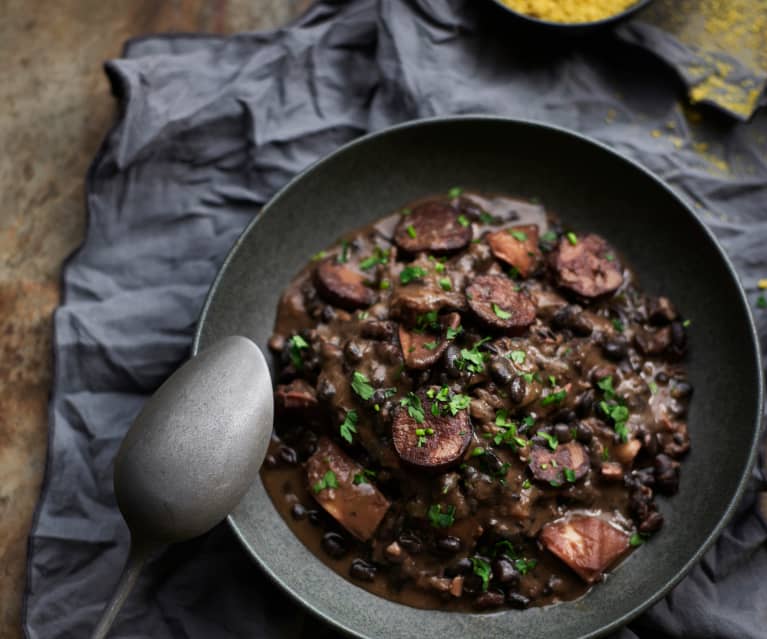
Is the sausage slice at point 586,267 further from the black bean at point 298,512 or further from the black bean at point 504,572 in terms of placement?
the black bean at point 298,512

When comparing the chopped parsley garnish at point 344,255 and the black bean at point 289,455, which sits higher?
the chopped parsley garnish at point 344,255

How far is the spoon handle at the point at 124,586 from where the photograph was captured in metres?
3.23

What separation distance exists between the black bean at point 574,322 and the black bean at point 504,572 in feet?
3.60

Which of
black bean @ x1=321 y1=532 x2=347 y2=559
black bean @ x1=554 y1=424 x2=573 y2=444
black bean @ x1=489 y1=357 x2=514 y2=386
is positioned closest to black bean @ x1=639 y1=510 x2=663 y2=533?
black bean @ x1=554 y1=424 x2=573 y2=444

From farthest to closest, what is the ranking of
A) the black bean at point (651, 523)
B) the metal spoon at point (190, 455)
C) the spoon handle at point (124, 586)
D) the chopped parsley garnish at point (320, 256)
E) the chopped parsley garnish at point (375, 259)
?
the chopped parsley garnish at point (320, 256)
the chopped parsley garnish at point (375, 259)
the black bean at point (651, 523)
the metal spoon at point (190, 455)
the spoon handle at point (124, 586)

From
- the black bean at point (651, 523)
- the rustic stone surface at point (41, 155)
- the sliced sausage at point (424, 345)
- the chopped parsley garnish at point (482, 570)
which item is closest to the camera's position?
the sliced sausage at point (424, 345)

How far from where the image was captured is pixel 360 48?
4824mm

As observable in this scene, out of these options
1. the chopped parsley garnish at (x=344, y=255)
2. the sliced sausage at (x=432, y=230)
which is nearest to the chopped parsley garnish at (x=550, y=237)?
the sliced sausage at (x=432, y=230)

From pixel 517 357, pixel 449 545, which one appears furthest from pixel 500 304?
pixel 449 545

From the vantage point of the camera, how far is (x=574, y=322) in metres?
3.77

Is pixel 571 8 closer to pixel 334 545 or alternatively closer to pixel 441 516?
pixel 441 516

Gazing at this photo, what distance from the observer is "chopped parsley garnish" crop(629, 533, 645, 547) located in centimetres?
372

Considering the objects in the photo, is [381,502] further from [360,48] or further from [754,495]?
[360,48]

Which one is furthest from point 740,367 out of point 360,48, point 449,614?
point 360,48
